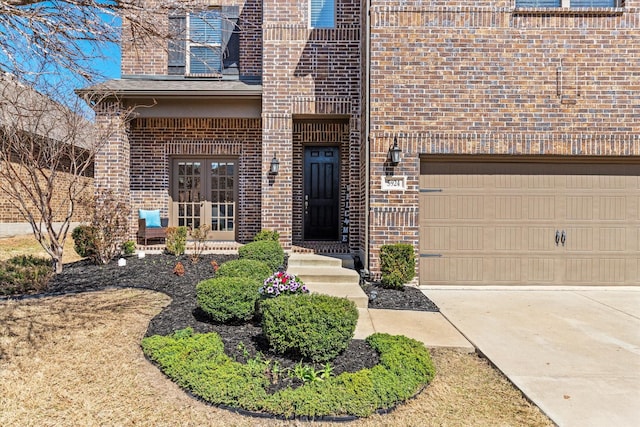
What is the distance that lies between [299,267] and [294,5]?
548 centimetres

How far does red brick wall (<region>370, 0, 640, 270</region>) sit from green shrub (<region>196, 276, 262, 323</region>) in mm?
2701

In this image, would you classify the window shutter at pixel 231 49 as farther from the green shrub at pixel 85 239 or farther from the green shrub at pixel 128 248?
the green shrub at pixel 85 239

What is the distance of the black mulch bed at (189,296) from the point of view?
310 centimetres

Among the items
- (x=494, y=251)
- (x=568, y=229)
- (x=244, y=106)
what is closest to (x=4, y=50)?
(x=244, y=106)

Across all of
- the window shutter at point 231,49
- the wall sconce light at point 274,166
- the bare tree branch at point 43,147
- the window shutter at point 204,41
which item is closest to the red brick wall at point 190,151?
the bare tree branch at point 43,147

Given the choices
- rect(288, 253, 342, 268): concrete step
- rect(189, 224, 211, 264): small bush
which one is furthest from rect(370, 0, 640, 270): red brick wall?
rect(189, 224, 211, 264): small bush

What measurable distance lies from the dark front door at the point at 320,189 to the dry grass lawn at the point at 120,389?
15.7ft

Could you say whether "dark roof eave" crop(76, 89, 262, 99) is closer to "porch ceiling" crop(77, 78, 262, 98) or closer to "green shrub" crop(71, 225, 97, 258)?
"porch ceiling" crop(77, 78, 262, 98)

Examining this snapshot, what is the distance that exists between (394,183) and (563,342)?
3.20m

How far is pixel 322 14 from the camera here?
24.6 ft

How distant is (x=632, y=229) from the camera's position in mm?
5922

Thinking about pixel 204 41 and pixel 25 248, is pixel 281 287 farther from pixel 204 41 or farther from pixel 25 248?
pixel 25 248

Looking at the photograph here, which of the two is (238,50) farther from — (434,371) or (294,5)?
(434,371)

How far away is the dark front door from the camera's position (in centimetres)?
809
